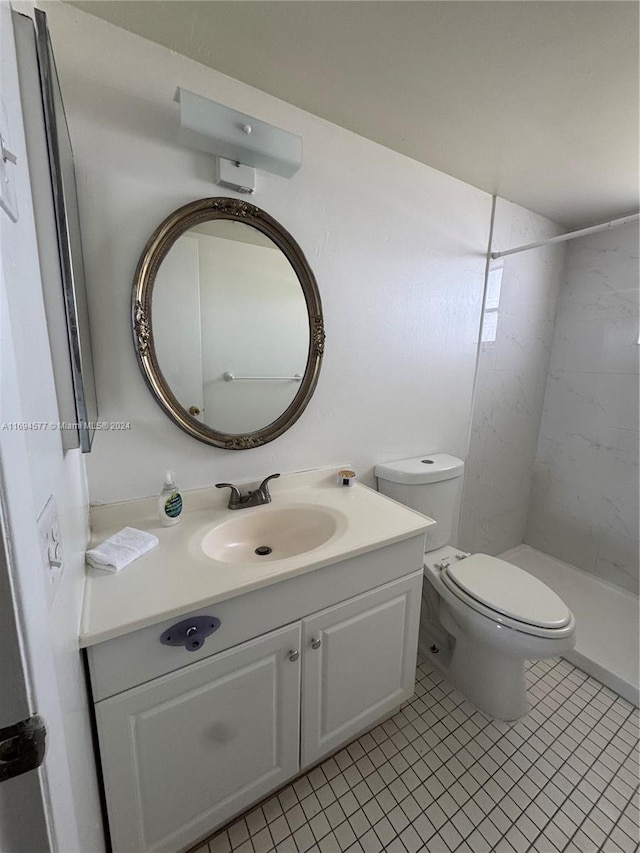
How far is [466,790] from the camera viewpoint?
1.14m

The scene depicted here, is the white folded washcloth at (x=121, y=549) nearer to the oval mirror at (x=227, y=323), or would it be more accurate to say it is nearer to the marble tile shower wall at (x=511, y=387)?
the oval mirror at (x=227, y=323)

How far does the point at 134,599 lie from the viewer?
779 mm

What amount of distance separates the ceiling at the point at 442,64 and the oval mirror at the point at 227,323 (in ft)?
1.28

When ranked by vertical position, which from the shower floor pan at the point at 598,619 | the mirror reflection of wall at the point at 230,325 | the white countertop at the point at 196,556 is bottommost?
the shower floor pan at the point at 598,619

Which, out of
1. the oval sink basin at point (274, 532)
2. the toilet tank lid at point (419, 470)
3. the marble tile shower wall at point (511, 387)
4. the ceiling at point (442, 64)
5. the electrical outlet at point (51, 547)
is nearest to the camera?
the electrical outlet at point (51, 547)

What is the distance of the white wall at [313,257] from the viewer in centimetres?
97

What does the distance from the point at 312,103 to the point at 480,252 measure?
1039mm

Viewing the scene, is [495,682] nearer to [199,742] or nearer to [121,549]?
[199,742]

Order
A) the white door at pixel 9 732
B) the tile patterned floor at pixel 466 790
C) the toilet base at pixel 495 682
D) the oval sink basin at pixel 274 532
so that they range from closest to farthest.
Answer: the white door at pixel 9 732 → the tile patterned floor at pixel 466 790 → the oval sink basin at pixel 274 532 → the toilet base at pixel 495 682

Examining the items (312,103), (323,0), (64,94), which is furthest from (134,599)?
(312,103)

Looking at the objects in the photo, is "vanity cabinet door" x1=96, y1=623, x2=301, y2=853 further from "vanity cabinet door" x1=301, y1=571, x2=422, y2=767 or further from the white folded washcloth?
the white folded washcloth

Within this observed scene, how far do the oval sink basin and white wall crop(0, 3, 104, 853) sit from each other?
47 centimetres

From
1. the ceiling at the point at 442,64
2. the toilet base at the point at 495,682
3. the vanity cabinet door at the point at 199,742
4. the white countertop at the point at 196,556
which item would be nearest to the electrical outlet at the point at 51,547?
the white countertop at the point at 196,556

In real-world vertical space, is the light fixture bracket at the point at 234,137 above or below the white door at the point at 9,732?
above
